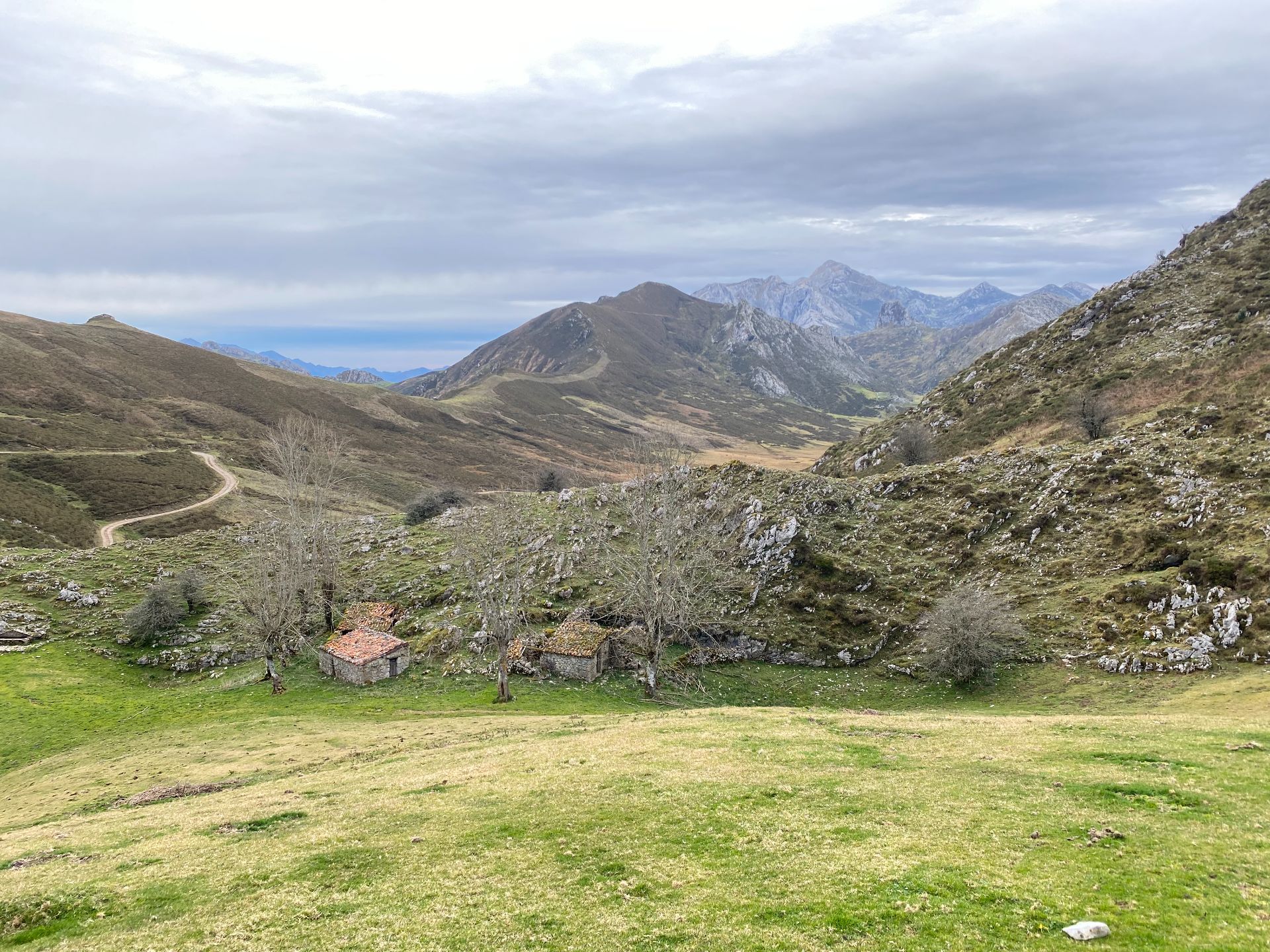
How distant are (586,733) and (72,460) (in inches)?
6358

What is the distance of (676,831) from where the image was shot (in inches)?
791

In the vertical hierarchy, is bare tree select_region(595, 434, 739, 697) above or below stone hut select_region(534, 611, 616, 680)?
above

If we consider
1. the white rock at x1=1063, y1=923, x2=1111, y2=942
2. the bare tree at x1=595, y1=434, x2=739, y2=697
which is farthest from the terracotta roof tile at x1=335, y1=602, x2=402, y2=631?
the white rock at x1=1063, y1=923, x2=1111, y2=942

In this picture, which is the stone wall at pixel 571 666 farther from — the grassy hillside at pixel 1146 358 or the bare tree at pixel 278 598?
the grassy hillside at pixel 1146 358

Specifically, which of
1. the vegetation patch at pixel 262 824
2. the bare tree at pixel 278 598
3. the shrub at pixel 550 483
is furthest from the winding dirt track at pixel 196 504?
the vegetation patch at pixel 262 824

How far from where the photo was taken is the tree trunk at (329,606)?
209 feet

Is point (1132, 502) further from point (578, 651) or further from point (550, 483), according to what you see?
point (550, 483)

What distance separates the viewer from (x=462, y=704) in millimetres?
47531

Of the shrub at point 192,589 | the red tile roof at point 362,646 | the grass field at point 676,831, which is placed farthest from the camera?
the shrub at point 192,589

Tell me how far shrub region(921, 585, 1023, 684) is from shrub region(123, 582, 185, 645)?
68.8 m

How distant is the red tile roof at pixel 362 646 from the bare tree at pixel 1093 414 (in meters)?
84.0

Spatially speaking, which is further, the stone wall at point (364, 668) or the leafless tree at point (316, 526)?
the leafless tree at point (316, 526)

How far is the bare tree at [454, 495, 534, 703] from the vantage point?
1893 inches

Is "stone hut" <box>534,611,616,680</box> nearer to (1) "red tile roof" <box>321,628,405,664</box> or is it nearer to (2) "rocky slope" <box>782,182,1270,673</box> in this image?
(1) "red tile roof" <box>321,628,405,664</box>
